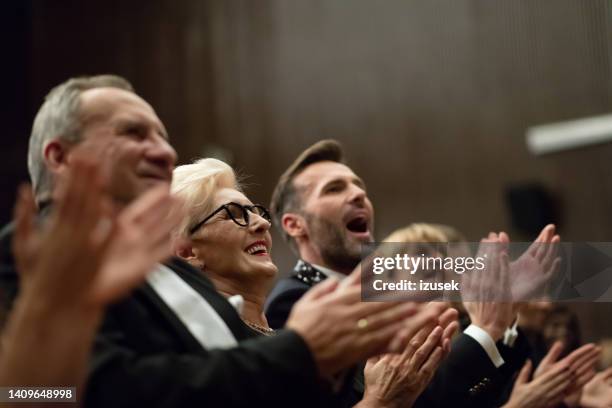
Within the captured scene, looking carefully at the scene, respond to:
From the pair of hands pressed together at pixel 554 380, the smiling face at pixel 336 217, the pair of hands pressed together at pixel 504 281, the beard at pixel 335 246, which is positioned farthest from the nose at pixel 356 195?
the pair of hands pressed together at pixel 554 380

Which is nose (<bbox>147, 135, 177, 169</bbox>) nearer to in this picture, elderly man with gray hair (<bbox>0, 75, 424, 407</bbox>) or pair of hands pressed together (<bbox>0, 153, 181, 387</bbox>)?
elderly man with gray hair (<bbox>0, 75, 424, 407</bbox>)

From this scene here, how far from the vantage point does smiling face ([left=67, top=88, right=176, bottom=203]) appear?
4.79 ft

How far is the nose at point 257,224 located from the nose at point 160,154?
0.76m

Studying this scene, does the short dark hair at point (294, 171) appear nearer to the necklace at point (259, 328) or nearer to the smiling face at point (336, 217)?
the smiling face at point (336, 217)

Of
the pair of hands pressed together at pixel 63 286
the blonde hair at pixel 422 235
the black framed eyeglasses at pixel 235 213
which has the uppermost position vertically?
the pair of hands pressed together at pixel 63 286

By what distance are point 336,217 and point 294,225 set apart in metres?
A: 0.20

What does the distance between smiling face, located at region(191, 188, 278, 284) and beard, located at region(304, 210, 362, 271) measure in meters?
0.67

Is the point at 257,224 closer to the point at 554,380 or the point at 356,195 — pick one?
the point at 356,195

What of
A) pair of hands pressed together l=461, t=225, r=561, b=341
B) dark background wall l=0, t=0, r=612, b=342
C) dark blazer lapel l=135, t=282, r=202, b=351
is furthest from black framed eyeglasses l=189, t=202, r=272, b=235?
dark background wall l=0, t=0, r=612, b=342

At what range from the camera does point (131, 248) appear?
3.80ft

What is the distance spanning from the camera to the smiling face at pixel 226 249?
2.25 m

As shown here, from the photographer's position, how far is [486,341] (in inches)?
93.0

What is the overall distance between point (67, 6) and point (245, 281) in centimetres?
629

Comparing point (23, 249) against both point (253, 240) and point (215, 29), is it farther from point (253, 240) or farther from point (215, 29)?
point (215, 29)
